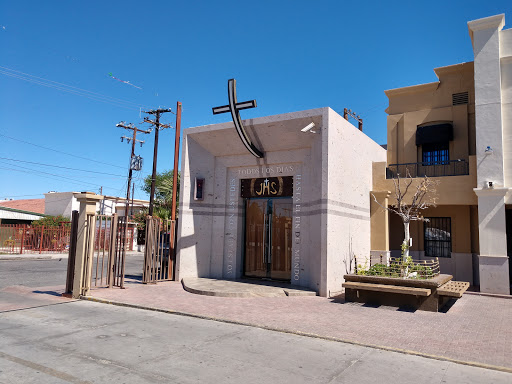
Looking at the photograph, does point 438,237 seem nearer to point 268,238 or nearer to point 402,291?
point 402,291

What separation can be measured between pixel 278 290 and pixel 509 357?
20.8 ft

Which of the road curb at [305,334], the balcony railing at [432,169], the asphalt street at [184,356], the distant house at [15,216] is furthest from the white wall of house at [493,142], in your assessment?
the distant house at [15,216]

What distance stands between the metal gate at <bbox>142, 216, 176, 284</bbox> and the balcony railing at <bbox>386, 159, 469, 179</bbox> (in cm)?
925

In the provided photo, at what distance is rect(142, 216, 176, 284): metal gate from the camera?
13.1m

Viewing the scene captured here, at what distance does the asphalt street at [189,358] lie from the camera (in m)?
5.00

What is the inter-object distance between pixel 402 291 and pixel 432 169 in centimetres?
788

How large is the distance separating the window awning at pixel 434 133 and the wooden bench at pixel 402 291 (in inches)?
286

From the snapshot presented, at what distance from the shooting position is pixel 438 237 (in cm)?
A: 1577

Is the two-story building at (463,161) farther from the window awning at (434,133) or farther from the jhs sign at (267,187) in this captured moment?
the jhs sign at (267,187)

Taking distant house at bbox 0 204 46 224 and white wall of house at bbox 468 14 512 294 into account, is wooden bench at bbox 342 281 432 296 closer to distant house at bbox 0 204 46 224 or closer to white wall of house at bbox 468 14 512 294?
white wall of house at bbox 468 14 512 294

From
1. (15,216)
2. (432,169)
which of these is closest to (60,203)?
(15,216)

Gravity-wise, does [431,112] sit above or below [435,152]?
above

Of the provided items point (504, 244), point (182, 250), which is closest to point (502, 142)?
point (504, 244)

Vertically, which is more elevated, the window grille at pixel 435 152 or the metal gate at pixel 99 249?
the window grille at pixel 435 152
